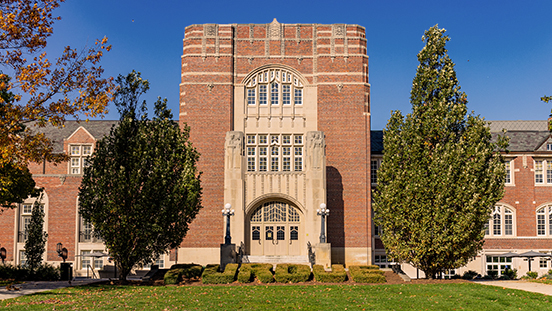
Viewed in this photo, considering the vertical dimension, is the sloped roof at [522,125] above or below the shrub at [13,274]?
above

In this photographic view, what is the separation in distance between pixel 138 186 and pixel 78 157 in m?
17.4

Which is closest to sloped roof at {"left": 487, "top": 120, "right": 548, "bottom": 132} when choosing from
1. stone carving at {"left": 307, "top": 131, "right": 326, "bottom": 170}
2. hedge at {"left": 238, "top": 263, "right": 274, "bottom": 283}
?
stone carving at {"left": 307, "top": 131, "right": 326, "bottom": 170}

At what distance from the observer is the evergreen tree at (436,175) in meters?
26.4

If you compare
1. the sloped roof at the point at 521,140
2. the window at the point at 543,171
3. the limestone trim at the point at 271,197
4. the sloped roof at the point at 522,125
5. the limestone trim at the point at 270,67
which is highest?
the limestone trim at the point at 270,67

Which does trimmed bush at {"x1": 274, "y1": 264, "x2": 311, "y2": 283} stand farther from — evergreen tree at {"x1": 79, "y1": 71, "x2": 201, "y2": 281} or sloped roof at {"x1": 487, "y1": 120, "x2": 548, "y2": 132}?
sloped roof at {"x1": 487, "y1": 120, "x2": 548, "y2": 132}

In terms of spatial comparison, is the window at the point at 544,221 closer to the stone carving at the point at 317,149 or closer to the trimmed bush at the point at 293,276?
the stone carving at the point at 317,149

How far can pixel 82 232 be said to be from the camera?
38.3m

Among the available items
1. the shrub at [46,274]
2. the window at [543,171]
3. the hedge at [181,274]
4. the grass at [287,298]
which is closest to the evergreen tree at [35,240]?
the shrub at [46,274]

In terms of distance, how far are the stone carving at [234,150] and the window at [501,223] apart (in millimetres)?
20011

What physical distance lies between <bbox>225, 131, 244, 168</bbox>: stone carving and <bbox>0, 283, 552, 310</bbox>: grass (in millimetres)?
11648

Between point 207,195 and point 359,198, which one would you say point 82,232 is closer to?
A: point 207,195

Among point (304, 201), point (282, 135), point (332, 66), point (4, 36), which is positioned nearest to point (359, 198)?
point (304, 201)

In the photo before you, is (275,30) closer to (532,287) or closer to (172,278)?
(172,278)

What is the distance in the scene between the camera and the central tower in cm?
3525
